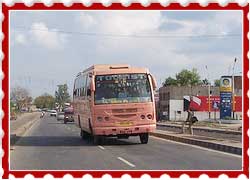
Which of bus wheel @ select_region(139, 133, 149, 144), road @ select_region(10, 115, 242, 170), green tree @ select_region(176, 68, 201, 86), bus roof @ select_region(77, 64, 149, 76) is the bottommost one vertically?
road @ select_region(10, 115, 242, 170)

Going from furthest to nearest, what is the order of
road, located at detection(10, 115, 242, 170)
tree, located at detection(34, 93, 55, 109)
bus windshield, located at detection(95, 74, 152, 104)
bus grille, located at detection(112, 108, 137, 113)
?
tree, located at detection(34, 93, 55, 109), bus windshield, located at detection(95, 74, 152, 104), bus grille, located at detection(112, 108, 137, 113), road, located at detection(10, 115, 242, 170)

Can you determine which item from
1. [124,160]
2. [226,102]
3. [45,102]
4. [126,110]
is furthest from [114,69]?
[45,102]

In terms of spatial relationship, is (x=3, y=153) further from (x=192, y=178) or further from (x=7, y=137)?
(x=192, y=178)

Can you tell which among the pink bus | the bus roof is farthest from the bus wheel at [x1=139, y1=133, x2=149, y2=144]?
the bus roof

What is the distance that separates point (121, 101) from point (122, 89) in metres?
0.55

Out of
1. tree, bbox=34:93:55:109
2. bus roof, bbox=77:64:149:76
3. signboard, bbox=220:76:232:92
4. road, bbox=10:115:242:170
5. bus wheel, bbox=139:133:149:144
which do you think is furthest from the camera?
tree, bbox=34:93:55:109

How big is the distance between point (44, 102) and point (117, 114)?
109581 mm

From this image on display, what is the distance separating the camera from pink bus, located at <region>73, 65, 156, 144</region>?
21.3 m

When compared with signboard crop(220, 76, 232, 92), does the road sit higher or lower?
lower

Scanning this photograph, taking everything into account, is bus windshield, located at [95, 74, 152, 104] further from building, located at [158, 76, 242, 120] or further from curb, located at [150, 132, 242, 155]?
building, located at [158, 76, 242, 120]

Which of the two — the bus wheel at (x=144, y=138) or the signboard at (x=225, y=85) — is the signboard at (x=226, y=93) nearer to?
the signboard at (x=225, y=85)

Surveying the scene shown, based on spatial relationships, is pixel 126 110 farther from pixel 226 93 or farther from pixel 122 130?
pixel 226 93

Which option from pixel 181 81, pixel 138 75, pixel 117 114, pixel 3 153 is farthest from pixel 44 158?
pixel 181 81

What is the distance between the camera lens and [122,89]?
2152 cm
